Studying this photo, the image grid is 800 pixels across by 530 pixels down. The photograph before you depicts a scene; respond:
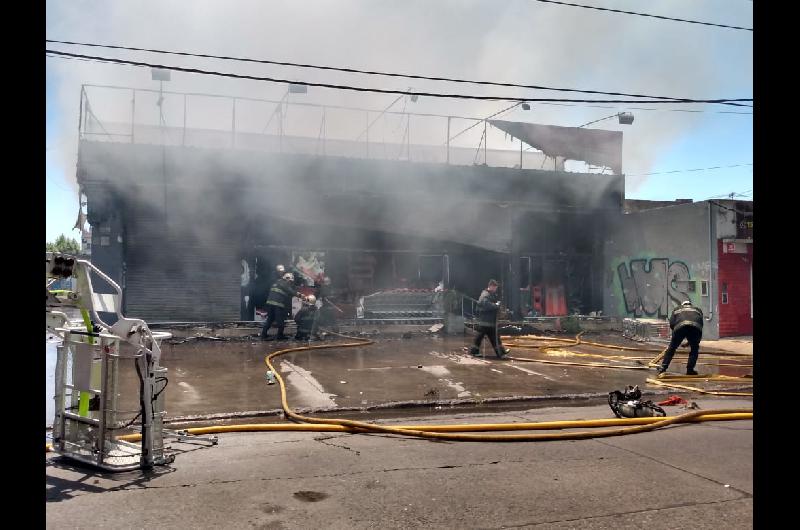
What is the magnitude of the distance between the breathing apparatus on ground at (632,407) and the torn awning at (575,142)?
48.0 ft

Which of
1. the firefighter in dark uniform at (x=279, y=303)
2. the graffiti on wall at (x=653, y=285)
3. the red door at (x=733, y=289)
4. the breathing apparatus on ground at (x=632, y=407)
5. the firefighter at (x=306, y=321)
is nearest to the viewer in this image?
the breathing apparatus on ground at (x=632, y=407)

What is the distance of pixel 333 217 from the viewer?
17828 mm

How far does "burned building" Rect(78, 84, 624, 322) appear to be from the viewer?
52.0ft

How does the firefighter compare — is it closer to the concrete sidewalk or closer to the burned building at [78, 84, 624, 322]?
the burned building at [78, 84, 624, 322]

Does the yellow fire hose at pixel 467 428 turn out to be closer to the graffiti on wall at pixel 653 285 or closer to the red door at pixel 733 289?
the red door at pixel 733 289

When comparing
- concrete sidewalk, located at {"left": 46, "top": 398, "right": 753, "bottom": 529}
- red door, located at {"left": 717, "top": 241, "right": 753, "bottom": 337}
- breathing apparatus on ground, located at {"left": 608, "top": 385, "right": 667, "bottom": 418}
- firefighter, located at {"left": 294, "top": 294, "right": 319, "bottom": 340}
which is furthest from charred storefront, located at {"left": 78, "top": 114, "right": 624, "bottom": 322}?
breathing apparatus on ground, located at {"left": 608, "top": 385, "right": 667, "bottom": 418}

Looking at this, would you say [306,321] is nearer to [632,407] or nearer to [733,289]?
[632,407]

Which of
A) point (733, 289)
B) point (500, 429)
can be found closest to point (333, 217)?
point (733, 289)

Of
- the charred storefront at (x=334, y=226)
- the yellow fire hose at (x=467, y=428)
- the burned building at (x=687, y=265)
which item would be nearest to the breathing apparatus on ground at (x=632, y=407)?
the yellow fire hose at (x=467, y=428)

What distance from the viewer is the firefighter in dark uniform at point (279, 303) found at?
14.1m

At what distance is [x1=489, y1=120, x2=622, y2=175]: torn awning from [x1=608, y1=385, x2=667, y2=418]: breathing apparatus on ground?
1462 cm

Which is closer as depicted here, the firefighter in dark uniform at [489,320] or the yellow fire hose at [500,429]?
the yellow fire hose at [500,429]

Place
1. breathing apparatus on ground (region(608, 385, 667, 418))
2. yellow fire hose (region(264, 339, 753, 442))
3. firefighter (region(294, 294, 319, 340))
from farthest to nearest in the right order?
firefighter (region(294, 294, 319, 340)) < breathing apparatus on ground (region(608, 385, 667, 418)) < yellow fire hose (region(264, 339, 753, 442))

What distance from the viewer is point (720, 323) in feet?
53.4
